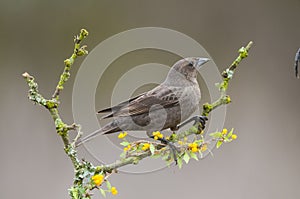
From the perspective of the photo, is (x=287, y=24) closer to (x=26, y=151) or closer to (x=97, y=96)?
(x=97, y=96)

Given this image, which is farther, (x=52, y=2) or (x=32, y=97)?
(x=52, y=2)

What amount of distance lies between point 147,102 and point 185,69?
11cm

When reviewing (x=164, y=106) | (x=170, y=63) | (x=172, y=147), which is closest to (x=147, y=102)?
(x=164, y=106)

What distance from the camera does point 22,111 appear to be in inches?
72.4

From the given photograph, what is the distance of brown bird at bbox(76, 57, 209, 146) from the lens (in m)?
0.77

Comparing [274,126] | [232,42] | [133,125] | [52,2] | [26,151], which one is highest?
[52,2]

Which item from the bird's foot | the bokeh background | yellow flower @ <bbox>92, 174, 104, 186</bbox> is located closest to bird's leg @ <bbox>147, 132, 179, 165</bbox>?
the bird's foot

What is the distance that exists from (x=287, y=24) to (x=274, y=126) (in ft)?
1.40

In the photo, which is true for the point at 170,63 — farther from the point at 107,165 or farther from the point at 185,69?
the point at 107,165

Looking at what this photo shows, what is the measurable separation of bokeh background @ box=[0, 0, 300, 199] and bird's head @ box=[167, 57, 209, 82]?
0.88m

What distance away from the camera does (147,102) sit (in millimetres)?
824

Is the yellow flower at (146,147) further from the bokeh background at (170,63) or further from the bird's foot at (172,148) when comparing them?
the bokeh background at (170,63)

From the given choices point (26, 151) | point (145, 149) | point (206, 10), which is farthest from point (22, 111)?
point (145, 149)

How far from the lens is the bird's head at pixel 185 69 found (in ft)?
2.78
